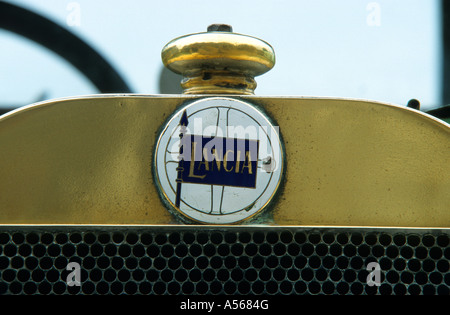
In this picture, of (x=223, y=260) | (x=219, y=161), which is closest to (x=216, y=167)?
(x=219, y=161)

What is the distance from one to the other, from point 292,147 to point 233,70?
0.16 meters

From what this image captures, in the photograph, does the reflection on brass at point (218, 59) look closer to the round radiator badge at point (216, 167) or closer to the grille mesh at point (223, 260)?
the round radiator badge at point (216, 167)

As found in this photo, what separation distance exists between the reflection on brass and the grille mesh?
234mm

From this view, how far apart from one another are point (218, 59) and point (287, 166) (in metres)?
0.20

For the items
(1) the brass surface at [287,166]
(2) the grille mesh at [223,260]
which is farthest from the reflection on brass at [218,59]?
(2) the grille mesh at [223,260]

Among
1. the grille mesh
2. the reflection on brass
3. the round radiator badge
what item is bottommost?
the grille mesh

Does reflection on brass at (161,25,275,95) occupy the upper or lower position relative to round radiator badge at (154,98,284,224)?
upper

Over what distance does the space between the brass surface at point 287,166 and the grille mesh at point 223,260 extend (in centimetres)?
2

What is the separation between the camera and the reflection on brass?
0.79 m

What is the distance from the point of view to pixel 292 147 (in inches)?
29.0

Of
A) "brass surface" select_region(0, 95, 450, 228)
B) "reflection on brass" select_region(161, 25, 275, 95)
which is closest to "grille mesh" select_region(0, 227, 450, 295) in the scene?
"brass surface" select_region(0, 95, 450, 228)

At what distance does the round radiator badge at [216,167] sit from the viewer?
0.71 m

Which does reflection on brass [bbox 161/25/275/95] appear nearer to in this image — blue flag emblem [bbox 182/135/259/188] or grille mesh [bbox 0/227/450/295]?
blue flag emblem [bbox 182/135/259/188]
